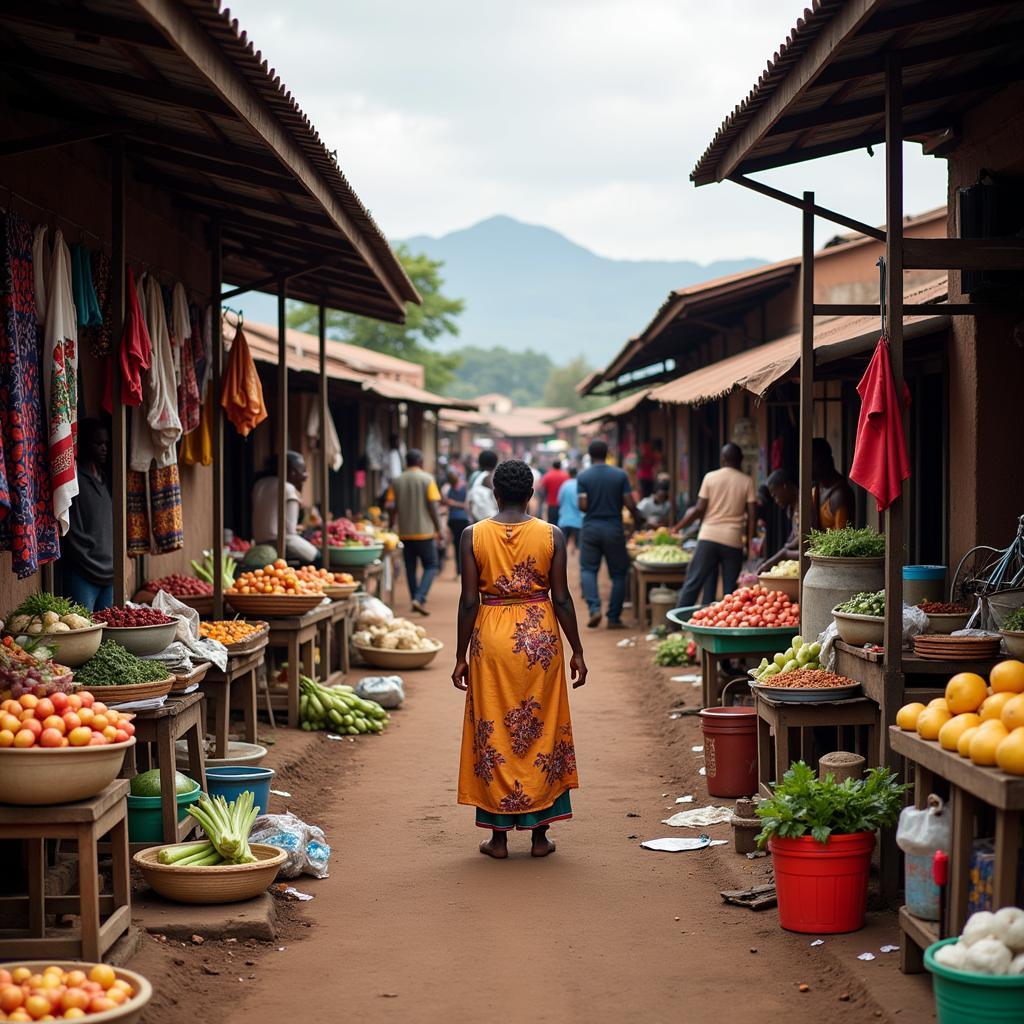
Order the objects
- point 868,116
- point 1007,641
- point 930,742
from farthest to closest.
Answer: point 868,116
point 1007,641
point 930,742

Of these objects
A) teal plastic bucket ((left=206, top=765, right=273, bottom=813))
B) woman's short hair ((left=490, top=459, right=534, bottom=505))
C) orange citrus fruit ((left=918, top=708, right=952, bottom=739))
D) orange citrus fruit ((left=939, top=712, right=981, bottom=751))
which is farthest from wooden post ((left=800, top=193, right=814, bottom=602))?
teal plastic bucket ((left=206, top=765, right=273, bottom=813))

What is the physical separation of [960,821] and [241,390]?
7.95 m

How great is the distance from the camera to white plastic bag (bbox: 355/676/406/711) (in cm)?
1238

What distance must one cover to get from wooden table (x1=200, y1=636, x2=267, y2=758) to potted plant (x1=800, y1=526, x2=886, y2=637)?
3581mm

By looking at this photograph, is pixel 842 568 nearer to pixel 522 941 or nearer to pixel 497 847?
pixel 497 847

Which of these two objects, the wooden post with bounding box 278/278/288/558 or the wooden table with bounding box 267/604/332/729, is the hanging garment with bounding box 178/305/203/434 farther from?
the wooden table with bounding box 267/604/332/729

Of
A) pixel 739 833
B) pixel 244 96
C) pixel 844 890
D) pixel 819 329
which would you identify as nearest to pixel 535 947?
pixel 844 890

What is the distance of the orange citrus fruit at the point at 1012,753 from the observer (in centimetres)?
443

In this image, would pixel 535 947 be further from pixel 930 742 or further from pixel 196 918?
pixel 930 742

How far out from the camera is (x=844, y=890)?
19.4 feet

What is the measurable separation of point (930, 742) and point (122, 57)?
181 inches

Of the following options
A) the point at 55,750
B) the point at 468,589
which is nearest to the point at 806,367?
the point at 468,589

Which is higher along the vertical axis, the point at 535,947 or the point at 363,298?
the point at 363,298

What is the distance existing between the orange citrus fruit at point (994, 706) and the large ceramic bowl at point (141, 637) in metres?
Answer: 4.16
